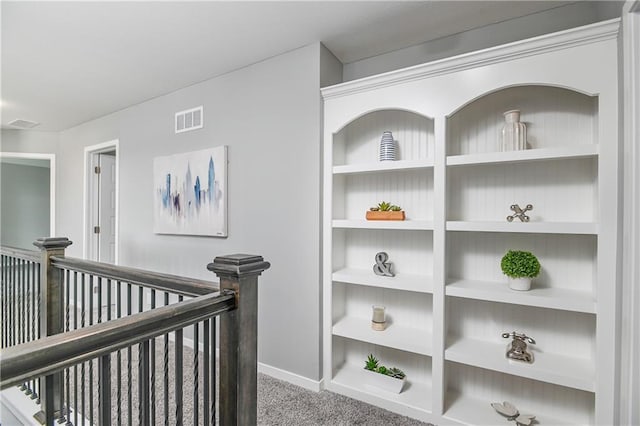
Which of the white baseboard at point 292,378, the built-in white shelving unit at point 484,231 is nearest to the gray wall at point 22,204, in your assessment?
the white baseboard at point 292,378

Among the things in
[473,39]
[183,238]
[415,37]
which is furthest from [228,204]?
[473,39]

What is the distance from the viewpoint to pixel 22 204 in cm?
651

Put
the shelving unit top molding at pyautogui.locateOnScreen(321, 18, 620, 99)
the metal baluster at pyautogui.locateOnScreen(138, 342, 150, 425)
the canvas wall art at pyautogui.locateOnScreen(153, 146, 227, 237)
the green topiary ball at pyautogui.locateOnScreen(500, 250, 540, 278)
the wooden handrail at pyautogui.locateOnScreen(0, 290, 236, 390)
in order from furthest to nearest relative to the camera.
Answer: the canvas wall art at pyautogui.locateOnScreen(153, 146, 227, 237) < the green topiary ball at pyautogui.locateOnScreen(500, 250, 540, 278) < the shelving unit top molding at pyautogui.locateOnScreen(321, 18, 620, 99) < the metal baluster at pyautogui.locateOnScreen(138, 342, 150, 425) < the wooden handrail at pyautogui.locateOnScreen(0, 290, 236, 390)

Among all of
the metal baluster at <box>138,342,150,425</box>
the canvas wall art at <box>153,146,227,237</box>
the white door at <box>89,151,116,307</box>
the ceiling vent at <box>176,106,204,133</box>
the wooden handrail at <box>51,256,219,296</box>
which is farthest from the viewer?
the white door at <box>89,151,116,307</box>

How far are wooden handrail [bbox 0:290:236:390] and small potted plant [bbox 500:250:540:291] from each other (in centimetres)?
164

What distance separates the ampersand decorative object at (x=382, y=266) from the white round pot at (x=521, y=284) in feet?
2.41

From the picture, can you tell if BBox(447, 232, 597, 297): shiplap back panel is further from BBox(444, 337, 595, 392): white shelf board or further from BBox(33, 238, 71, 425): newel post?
BBox(33, 238, 71, 425): newel post

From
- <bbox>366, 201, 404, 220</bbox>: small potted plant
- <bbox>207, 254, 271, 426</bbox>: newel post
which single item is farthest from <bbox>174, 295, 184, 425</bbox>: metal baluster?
<bbox>366, 201, 404, 220</bbox>: small potted plant

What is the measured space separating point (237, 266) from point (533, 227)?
1.59m

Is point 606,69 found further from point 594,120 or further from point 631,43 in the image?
point 594,120

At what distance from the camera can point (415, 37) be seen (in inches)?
90.6

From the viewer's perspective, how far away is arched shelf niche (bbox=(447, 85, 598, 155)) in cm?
183

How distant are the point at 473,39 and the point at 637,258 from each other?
5.50 ft

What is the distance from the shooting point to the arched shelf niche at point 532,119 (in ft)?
6.01
